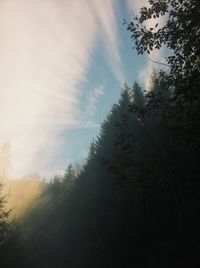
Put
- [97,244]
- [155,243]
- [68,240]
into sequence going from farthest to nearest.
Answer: [68,240]
[97,244]
[155,243]

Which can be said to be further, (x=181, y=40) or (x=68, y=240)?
(x=68, y=240)

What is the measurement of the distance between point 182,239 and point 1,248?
15.5 meters

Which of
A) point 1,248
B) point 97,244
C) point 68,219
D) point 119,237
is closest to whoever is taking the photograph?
point 1,248

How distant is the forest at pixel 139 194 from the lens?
34.9 ft

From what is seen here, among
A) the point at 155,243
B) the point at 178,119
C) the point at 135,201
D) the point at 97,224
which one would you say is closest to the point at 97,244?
the point at 97,224

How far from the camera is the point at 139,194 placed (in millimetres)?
41281

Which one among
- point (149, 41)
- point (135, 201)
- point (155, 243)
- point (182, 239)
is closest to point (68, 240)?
point (135, 201)

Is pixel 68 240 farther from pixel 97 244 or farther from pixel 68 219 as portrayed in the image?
pixel 97 244

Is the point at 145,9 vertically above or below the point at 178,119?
above

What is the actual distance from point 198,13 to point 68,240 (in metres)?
50.0

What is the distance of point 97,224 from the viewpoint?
47531 mm

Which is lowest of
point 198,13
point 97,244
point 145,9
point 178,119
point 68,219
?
point 178,119

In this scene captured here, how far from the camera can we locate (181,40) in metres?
10.6

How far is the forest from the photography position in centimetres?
1062
